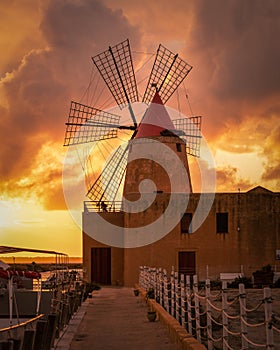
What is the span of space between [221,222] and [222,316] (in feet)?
69.9

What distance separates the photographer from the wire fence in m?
6.61

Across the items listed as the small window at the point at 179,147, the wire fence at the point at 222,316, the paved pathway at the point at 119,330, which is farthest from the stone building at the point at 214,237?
the wire fence at the point at 222,316

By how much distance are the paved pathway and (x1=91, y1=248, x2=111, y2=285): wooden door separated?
11790 mm

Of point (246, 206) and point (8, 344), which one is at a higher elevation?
point (246, 206)

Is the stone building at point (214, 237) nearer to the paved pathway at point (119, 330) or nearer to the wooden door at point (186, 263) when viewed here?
the wooden door at point (186, 263)

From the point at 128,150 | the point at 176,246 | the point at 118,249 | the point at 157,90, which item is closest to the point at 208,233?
the point at 176,246

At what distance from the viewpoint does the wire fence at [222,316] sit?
6.61 metres

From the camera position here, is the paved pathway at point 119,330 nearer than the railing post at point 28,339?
No

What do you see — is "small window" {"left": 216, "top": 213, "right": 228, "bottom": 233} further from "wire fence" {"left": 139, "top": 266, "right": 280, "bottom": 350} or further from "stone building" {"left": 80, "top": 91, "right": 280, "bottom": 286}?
"wire fence" {"left": 139, "top": 266, "right": 280, "bottom": 350}

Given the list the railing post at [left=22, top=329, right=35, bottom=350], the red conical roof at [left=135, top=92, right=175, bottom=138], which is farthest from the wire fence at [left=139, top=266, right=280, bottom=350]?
the red conical roof at [left=135, top=92, right=175, bottom=138]

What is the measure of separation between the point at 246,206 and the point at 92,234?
7183mm

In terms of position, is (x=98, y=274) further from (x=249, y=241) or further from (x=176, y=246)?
(x=249, y=241)

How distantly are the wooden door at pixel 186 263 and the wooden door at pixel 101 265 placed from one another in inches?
149

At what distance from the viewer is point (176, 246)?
29.1 m
